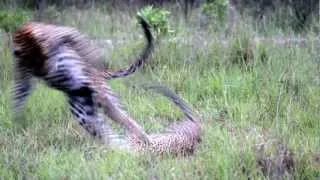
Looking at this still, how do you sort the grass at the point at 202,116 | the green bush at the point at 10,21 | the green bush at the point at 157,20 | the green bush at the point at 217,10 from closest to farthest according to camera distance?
the grass at the point at 202,116, the green bush at the point at 157,20, the green bush at the point at 10,21, the green bush at the point at 217,10

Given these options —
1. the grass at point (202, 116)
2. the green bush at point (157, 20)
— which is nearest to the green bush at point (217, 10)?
the grass at point (202, 116)

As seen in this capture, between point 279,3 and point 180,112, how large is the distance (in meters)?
4.37

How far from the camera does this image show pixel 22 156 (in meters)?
4.80

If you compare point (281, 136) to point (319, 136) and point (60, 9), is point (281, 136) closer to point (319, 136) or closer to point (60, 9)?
point (319, 136)

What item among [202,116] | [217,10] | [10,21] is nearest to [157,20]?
[217,10]

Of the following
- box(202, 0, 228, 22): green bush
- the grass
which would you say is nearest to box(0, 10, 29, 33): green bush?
the grass

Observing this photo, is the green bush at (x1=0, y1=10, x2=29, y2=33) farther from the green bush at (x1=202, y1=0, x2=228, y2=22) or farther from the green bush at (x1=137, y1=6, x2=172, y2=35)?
the green bush at (x1=202, y1=0, x2=228, y2=22)

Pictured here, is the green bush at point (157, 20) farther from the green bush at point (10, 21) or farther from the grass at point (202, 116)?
the green bush at point (10, 21)

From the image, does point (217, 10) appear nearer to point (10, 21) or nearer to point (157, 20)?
point (157, 20)

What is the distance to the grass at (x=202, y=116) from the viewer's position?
4.63 metres

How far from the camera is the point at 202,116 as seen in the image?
593 centimetres

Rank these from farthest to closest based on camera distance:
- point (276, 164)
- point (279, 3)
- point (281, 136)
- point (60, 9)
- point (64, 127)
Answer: point (60, 9), point (279, 3), point (64, 127), point (281, 136), point (276, 164)

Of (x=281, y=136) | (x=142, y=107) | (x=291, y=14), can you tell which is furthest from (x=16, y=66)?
(x=291, y=14)

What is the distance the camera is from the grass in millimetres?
4629
